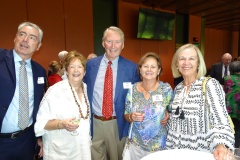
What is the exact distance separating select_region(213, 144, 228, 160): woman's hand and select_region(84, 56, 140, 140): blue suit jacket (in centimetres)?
109

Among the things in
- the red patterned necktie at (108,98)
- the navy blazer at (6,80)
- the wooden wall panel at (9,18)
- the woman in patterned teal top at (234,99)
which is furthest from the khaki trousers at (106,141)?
the wooden wall panel at (9,18)

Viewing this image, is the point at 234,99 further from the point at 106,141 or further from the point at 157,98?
the point at 106,141

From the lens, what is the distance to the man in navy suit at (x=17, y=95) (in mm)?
1638

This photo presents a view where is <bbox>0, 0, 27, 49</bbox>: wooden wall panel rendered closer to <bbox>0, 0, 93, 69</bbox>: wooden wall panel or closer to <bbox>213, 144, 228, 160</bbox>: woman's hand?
<bbox>0, 0, 93, 69</bbox>: wooden wall panel

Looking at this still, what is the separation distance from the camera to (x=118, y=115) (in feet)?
6.89

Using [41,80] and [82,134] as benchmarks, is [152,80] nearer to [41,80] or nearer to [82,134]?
[82,134]

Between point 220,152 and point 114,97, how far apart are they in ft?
4.03

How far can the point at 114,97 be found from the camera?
2139 millimetres

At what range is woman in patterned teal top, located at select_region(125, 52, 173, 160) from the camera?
178 cm

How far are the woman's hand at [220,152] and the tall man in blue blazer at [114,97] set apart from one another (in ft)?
3.58

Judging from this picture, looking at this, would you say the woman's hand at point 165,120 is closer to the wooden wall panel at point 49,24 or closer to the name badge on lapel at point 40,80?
the name badge on lapel at point 40,80

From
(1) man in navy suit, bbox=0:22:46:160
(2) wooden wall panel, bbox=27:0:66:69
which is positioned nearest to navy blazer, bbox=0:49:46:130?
(1) man in navy suit, bbox=0:22:46:160

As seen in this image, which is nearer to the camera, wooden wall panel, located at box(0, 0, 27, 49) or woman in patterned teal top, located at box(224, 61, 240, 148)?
woman in patterned teal top, located at box(224, 61, 240, 148)

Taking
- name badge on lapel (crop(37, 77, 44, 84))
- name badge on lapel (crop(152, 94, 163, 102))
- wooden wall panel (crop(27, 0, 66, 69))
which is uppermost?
wooden wall panel (crop(27, 0, 66, 69))
